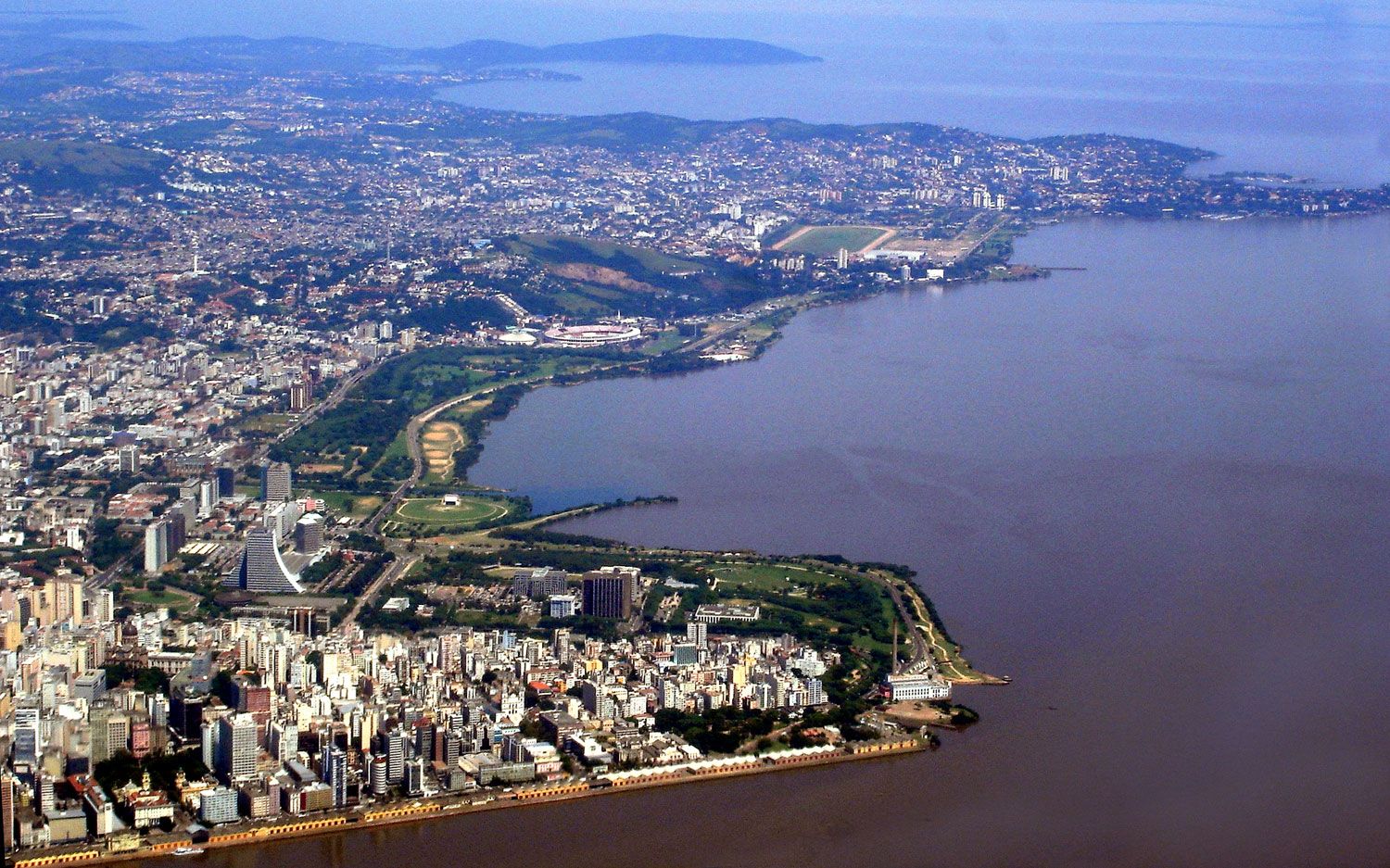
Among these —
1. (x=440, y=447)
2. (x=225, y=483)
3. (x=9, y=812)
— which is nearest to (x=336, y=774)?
(x=9, y=812)

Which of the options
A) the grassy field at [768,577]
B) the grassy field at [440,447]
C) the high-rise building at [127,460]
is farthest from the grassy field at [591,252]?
the grassy field at [768,577]

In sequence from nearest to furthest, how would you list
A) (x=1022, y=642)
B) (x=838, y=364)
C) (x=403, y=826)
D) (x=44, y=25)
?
(x=403, y=826), (x=1022, y=642), (x=838, y=364), (x=44, y=25)

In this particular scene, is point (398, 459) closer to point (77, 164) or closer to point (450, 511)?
point (450, 511)

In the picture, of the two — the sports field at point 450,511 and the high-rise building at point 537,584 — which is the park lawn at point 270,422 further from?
the high-rise building at point 537,584

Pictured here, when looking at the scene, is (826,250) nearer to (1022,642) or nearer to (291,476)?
(291,476)

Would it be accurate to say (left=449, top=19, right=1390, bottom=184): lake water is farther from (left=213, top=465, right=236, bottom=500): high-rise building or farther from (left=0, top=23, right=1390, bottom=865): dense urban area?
(left=213, top=465, right=236, bottom=500): high-rise building

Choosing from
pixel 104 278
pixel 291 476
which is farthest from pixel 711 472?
pixel 104 278
